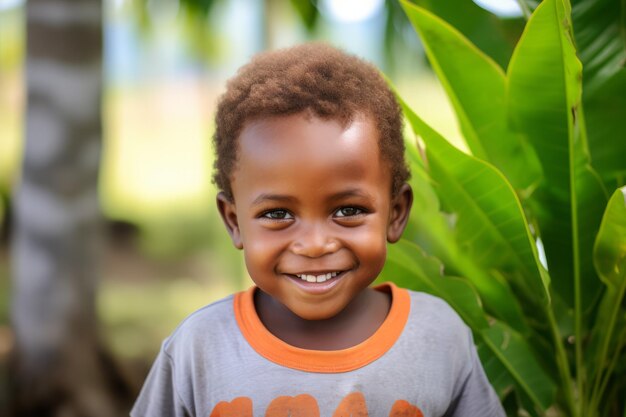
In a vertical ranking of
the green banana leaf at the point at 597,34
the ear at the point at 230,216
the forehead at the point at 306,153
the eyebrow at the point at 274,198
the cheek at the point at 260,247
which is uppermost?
the green banana leaf at the point at 597,34

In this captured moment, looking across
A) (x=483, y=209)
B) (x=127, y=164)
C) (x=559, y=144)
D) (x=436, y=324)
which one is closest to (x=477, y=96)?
(x=559, y=144)

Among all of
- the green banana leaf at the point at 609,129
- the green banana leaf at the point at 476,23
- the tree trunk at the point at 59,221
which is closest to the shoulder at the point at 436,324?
the green banana leaf at the point at 609,129

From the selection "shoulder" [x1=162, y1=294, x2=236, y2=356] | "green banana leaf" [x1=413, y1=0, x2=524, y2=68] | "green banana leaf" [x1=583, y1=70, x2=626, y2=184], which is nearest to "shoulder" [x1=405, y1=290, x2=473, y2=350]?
"shoulder" [x1=162, y1=294, x2=236, y2=356]

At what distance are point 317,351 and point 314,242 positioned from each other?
0.22 meters

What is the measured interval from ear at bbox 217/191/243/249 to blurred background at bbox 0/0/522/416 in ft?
0.87

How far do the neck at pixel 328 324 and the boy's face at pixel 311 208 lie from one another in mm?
72

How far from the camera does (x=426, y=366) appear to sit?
1508 millimetres

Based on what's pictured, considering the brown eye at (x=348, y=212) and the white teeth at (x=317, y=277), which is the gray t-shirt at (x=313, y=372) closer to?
the white teeth at (x=317, y=277)

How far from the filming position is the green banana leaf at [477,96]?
1942 mm

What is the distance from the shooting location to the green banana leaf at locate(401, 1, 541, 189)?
194 cm

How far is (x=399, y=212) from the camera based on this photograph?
162cm

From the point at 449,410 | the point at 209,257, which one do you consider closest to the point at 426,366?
the point at 449,410

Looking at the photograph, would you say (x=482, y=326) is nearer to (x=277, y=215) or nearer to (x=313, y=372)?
(x=313, y=372)

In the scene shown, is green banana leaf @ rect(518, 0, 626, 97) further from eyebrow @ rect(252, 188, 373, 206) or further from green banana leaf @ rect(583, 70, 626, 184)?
eyebrow @ rect(252, 188, 373, 206)
